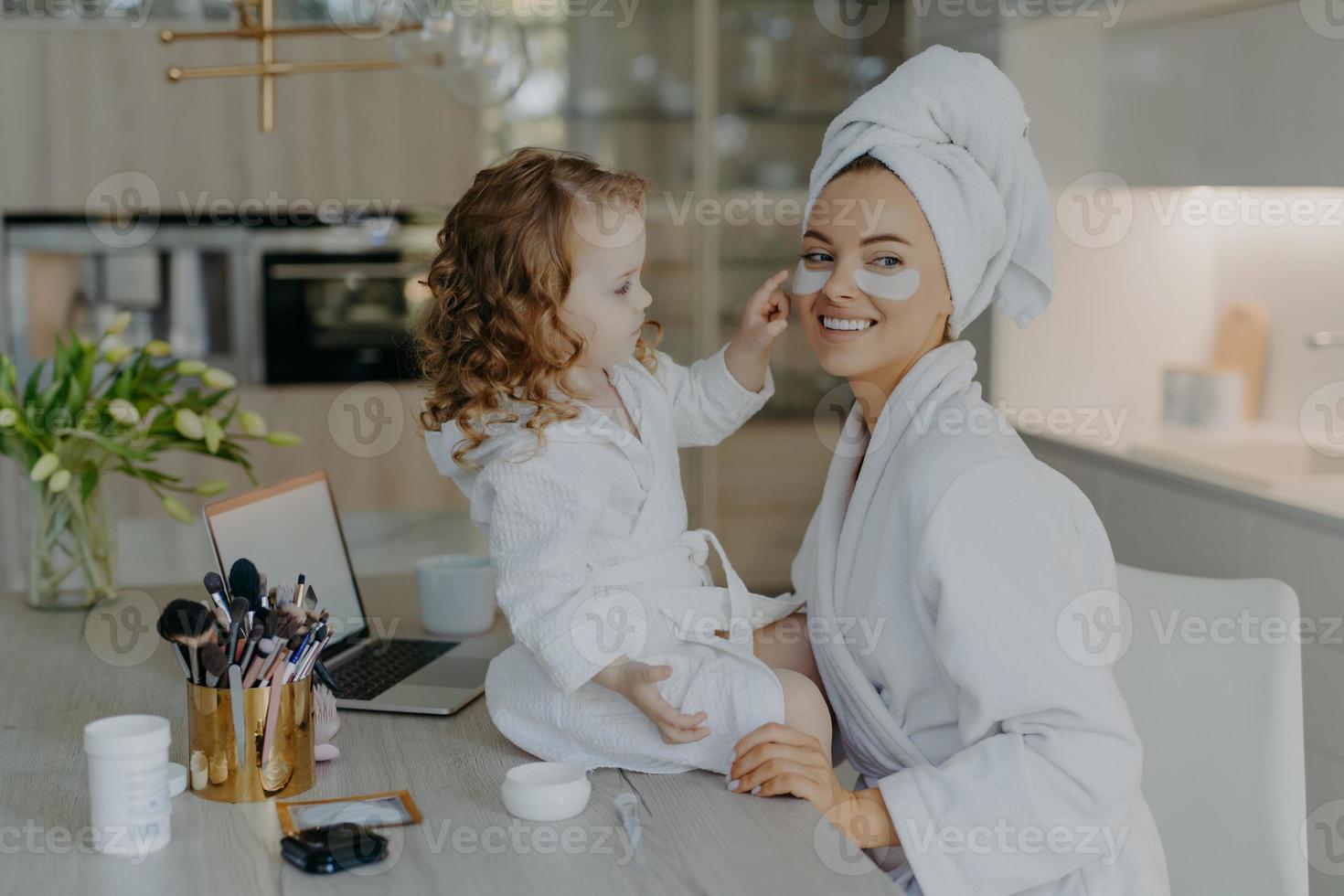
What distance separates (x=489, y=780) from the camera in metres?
1.25

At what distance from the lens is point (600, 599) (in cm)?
123

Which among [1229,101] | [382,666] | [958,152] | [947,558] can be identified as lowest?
[382,666]

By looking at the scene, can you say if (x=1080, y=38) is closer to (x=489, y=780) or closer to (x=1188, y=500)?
(x=1188, y=500)

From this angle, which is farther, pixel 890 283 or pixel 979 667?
pixel 890 283

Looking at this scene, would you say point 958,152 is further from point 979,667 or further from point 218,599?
point 218,599

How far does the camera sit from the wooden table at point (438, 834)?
3.40ft

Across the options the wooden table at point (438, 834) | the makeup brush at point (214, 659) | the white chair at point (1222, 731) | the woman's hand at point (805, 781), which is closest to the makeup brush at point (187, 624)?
the makeup brush at point (214, 659)

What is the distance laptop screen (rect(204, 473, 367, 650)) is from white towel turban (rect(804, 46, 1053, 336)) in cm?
79

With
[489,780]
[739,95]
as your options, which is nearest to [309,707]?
[489,780]

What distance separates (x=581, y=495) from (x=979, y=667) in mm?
401

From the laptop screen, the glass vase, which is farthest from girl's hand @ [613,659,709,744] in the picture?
the glass vase

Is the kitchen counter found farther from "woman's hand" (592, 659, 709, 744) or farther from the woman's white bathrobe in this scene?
"woman's hand" (592, 659, 709, 744)

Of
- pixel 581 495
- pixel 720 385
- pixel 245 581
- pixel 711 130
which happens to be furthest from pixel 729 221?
pixel 245 581

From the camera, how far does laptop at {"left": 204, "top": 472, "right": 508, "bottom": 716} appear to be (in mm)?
1482
